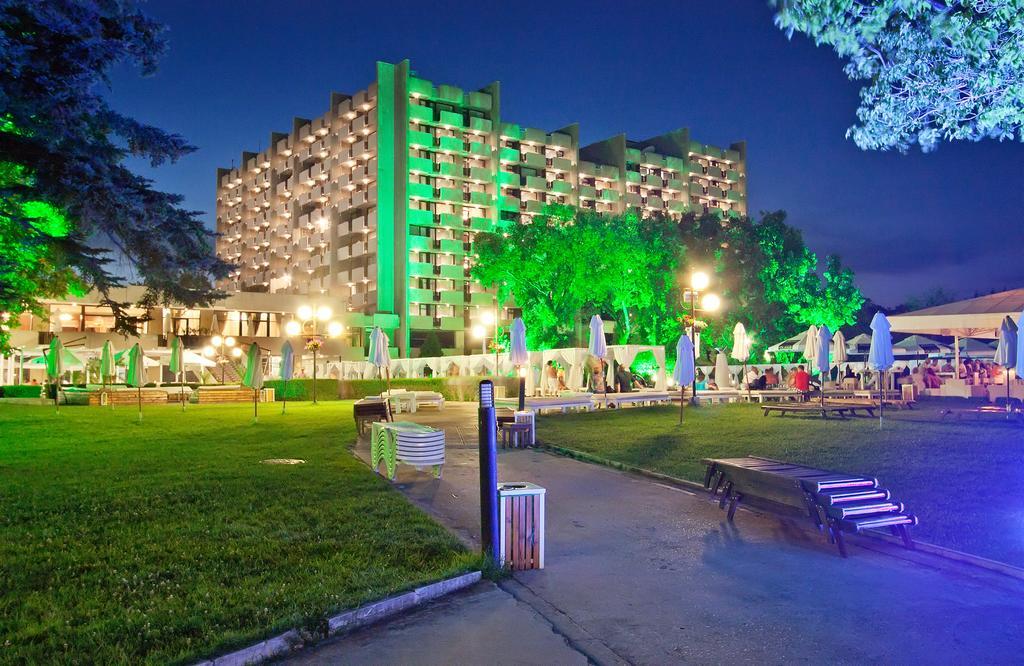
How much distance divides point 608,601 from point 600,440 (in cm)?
1007

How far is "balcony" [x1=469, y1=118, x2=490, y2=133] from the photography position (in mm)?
79500

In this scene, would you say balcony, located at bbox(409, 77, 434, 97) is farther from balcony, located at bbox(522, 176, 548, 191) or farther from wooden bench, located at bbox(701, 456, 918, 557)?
wooden bench, located at bbox(701, 456, 918, 557)

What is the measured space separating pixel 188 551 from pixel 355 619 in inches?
92.9

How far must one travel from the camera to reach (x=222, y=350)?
208 feet

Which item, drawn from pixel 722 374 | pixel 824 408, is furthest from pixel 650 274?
pixel 824 408

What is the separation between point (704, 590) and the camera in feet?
17.4

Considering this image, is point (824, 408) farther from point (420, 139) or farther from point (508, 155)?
point (508, 155)

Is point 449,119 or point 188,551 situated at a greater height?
point 449,119

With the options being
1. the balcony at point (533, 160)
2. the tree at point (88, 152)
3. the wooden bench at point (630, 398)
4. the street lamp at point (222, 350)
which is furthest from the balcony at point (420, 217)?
the tree at point (88, 152)

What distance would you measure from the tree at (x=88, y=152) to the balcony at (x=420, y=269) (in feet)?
208

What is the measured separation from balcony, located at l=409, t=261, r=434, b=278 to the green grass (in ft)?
205

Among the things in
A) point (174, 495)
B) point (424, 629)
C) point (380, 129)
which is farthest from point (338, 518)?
point (380, 129)

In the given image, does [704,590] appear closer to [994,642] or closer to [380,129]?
[994,642]

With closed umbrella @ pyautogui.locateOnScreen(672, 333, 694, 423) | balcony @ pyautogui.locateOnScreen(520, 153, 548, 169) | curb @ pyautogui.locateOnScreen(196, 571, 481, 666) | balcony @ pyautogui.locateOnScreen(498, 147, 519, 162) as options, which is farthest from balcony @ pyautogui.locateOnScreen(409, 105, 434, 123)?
curb @ pyautogui.locateOnScreen(196, 571, 481, 666)
